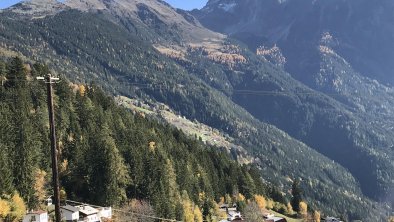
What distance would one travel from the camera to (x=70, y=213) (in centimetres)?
10844

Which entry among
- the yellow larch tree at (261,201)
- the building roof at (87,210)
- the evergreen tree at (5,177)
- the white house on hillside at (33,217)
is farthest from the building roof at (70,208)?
the yellow larch tree at (261,201)

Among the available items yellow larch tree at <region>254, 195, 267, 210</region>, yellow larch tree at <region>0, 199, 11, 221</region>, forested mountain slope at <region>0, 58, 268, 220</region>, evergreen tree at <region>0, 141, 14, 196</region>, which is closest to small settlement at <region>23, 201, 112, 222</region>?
forested mountain slope at <region>0, 58, 268, 220</region>

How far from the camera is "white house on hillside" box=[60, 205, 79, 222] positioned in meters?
107

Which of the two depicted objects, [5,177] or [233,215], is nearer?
[5,177]

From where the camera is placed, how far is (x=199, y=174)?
17950cm

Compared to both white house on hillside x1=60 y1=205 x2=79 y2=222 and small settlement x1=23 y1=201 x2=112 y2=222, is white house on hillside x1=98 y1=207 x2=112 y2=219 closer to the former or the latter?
small settlement x1=23 y1=201 x2=112 y2=222

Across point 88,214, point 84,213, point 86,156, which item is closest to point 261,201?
point 86,156

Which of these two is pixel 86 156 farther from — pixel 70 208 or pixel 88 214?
pixel 70 208

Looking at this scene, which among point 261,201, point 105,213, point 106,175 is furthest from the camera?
point 261,201

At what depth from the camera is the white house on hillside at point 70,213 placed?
107 m

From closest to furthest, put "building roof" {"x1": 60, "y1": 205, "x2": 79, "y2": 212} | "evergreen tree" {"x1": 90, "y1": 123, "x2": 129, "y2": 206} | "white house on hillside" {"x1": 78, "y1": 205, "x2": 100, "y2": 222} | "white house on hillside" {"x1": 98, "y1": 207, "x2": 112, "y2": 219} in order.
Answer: "building roof" {"x1": 60, "y1": 205, "x2": 79, "y2": 212} < "white house on hillside" {"x1": 78, "y1": 205, "x2": 100, "y2": 222} < "white house on hillside" {"x1": 98, "y1": 207, "x2": 112, "y2": 219} < "evergreen tree" {"x1": 90, "y1": 123, "x2": 129, "y2": 206}

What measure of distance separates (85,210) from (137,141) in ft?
165

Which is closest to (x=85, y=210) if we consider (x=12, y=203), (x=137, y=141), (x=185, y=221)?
(x=12, y=203)

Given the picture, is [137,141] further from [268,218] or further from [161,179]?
[268,218]
